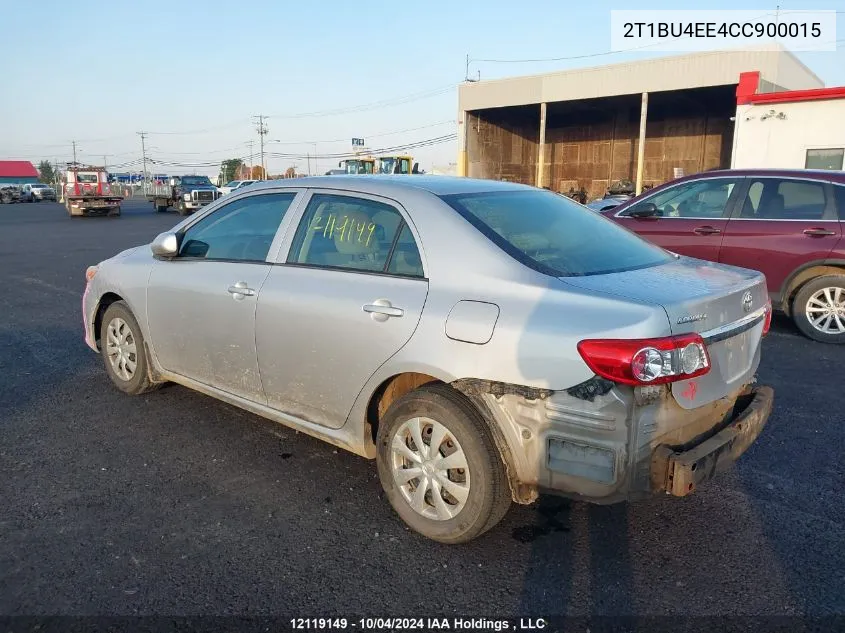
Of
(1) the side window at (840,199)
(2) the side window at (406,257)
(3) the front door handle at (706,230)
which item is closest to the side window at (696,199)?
(3) the front door handle at (706,230)

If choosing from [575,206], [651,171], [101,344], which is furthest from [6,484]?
[651,171]

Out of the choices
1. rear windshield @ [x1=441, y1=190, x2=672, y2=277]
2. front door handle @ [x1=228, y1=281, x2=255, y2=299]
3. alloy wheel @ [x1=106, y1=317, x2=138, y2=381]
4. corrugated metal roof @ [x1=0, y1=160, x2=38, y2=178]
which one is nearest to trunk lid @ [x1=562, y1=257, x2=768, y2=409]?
rear windshield @ [x1=441, y1=190, x2=672, y2=277]

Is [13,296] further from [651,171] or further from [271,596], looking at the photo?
[651,171]

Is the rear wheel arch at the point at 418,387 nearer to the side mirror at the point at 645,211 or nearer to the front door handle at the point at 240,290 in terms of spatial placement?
the front door handle at the point at 240,290

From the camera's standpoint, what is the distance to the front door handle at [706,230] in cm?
743

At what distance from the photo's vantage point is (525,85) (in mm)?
32688

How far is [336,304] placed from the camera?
3441 millimetres

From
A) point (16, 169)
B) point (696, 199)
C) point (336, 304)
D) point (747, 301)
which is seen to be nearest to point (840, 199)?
point (696, 199)

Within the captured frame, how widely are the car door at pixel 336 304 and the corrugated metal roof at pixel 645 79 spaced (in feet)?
85.1

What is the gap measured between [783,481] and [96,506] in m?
3.73

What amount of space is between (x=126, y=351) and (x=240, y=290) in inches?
66.6

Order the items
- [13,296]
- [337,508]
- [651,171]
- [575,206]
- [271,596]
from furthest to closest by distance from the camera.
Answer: [651,171]
[13,296]
[575,206]
[337,508]
[271,596]

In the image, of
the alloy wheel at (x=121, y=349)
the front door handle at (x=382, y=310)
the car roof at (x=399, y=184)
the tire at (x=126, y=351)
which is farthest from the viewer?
the alloy wheel at (x=121, y=349)

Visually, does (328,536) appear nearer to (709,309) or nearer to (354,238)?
(354,238)
